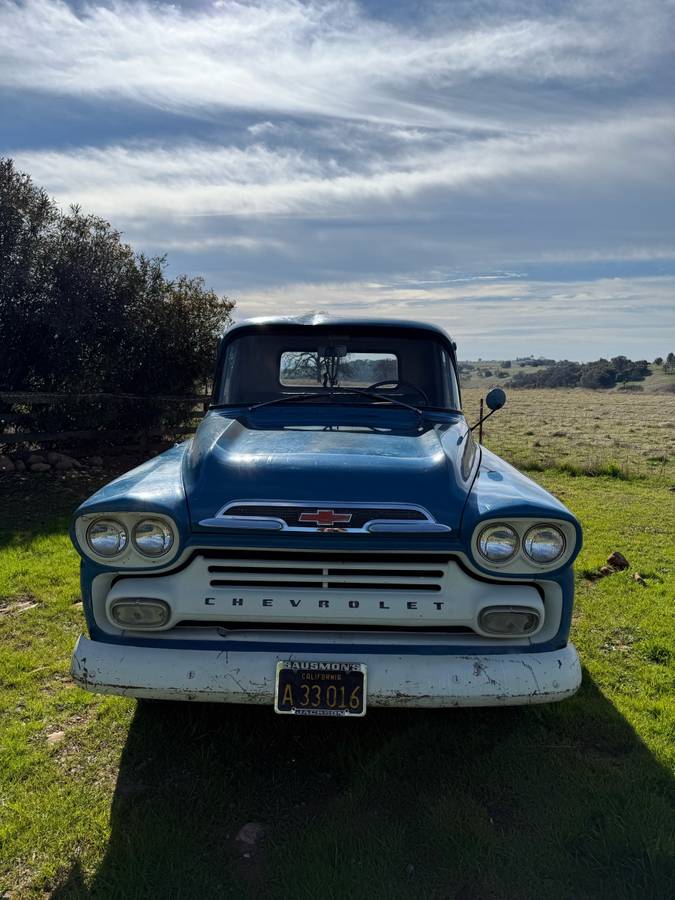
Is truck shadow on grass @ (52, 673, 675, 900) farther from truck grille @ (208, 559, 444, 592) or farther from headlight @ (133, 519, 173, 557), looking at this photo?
headlight @ (133, 519, 173, 557)

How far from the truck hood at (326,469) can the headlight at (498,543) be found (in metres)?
0.15

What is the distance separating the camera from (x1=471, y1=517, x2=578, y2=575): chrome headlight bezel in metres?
2.90

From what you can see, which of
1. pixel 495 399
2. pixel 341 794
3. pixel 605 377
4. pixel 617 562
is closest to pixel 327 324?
pixel 495 399

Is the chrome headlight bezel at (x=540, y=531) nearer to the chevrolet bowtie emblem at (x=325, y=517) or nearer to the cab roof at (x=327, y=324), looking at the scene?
the chevrolet bowtie emblem at (x=325, y=517)

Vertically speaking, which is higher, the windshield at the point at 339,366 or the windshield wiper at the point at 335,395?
the windshield at the point at 339,366

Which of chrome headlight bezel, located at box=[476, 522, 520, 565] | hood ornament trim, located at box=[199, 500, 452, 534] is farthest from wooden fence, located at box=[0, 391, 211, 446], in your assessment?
chrome headlight bezel, located at box=[476, 522, 520, 565]

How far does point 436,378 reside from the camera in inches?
188

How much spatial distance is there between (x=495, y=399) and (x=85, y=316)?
27.2 feet

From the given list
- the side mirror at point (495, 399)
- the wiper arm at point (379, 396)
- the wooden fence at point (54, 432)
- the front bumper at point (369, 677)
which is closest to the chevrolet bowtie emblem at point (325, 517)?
the front bumper at point (369, 677)

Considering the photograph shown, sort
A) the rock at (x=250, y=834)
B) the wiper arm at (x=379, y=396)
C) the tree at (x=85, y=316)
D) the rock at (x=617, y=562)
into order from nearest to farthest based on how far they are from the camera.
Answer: the rock at (x=250, y=834) → the wiper arm at (x=379, y=396) → the rock at (x=617, y=562) → the tree at (x=85, y=316)

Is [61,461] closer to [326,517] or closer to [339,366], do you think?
[339,366]

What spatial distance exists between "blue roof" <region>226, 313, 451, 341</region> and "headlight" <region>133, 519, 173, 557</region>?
7.35ft

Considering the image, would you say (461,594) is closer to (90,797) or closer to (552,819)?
(552,819)

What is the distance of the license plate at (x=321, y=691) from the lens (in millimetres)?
2723
